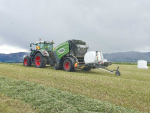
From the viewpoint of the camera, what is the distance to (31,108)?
11.1ft

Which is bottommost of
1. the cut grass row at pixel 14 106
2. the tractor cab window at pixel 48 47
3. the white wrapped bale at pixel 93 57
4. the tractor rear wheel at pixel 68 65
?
the cut grass row at pixel 14 106

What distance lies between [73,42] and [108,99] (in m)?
6.54

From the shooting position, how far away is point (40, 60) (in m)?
12.5

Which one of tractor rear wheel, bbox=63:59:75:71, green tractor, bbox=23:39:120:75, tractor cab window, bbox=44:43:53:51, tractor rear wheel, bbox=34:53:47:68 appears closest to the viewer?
green tractor, bbox=23:39:120:75

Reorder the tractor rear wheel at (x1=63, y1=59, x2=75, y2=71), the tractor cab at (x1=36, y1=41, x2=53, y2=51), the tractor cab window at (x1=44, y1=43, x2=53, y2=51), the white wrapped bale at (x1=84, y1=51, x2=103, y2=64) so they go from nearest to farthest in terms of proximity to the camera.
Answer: the white wrapped bale at (x1=84, y1=51, x2=103, y2=64) → the tractor rear wheel at (x1=63, y1=59, x2=75, y2=71) → the tractor cab at (x1=36, y1=41, x2=53, y2=51) → the tractor cab window at (x1=44, y1=43, x2=53, y2=51)

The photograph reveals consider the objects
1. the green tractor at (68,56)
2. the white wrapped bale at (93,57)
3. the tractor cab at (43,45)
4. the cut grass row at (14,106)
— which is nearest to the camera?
the cut grass row at (14,106)

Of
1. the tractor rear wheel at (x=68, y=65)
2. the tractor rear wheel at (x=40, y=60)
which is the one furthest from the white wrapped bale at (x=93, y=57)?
the tractor rear wheel at (x=40, y=60)

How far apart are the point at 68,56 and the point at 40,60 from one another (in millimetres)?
3486

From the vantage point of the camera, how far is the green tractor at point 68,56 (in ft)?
29.9

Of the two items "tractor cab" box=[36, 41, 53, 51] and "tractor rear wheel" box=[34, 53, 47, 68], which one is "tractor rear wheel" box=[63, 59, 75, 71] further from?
"tractor cab" box=[36, 41, 53, 51]

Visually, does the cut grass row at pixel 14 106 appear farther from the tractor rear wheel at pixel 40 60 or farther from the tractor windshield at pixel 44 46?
the tractor windshield at pixel 44 46

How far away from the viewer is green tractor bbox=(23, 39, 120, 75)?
29.9ft

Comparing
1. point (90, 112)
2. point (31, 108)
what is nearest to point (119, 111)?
point (90, 112)

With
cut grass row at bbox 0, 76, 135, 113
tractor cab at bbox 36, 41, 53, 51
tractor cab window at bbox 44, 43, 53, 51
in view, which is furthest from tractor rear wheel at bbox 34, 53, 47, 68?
cut grass row at bbox 0, 76, 135, 113
